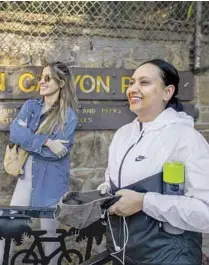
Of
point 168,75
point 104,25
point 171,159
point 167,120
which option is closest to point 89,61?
point 104,25

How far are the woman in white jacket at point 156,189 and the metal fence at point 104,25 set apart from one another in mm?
2291

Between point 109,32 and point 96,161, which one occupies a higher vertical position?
point 109,32

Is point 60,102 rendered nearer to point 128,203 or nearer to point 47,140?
point 47,140

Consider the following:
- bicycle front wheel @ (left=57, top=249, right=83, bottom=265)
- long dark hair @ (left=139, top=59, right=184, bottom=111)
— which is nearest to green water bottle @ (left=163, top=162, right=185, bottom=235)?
long dark hair @ (left=139, top=59, right=184, bottom=111)

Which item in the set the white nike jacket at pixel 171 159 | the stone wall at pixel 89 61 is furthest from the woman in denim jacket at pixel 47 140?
the white nike jacket at pixel 171 159

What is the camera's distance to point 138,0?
4.34 meters

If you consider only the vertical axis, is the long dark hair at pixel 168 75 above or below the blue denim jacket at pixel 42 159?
above

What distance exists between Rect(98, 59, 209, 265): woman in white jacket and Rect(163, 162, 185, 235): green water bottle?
0.02 metres

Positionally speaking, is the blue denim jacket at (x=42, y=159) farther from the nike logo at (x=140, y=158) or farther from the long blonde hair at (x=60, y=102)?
the nike logo at (x=140, y=158)

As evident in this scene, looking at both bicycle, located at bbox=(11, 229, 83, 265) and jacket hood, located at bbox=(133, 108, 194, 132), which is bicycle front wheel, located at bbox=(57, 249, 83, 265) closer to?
bicycle, located at bbox=(11, 229, 83, 265)

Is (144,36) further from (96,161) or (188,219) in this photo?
(188,219)

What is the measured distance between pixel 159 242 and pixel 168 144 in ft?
1.25

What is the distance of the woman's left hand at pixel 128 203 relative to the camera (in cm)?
174

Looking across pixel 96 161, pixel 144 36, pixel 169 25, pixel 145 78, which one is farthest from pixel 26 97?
pixel 145 78
